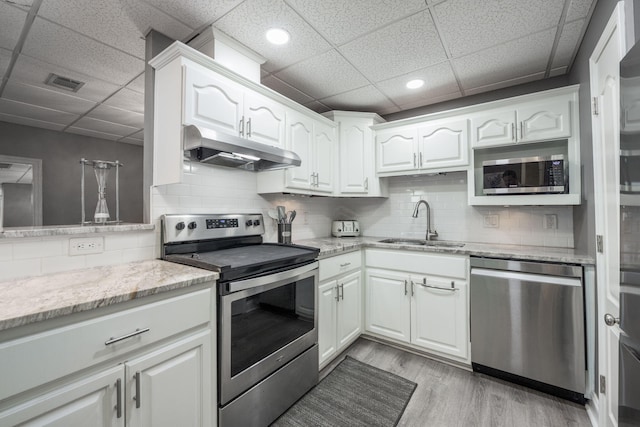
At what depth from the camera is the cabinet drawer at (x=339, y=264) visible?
6.83 feet

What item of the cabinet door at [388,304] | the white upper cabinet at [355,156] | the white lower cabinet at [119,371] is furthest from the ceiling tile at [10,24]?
the cabinet door at [388,304]

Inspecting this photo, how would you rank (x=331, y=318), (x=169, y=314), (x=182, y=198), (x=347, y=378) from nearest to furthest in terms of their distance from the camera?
(x=169, y=314), (x=182, y=198), (x=347, y=378), (x=331, y=318)

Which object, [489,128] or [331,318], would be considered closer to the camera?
[331,318]

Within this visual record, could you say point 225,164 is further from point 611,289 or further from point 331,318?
point 611,289

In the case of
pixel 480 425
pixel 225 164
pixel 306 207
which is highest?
pixel 225 164

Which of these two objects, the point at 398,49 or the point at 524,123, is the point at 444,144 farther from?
the point at 398,49

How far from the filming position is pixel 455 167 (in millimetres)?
→ 2496

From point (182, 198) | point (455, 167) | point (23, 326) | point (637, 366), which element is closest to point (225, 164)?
point (182, 198)

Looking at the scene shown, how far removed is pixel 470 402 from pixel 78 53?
3678 millimetres

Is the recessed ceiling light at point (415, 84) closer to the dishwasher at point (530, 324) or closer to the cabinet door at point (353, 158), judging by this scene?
the cabinet door at point (353, 158)

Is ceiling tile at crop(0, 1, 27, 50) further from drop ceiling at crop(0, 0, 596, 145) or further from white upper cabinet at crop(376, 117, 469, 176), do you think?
white upper cabinet at crop(376, 117, 469, 176)

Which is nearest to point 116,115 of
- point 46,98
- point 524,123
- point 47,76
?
point 46,98

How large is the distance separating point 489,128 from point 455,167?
41 cm

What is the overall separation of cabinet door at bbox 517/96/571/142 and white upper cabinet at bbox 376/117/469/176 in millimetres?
412
